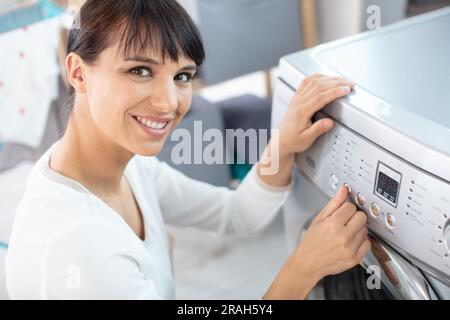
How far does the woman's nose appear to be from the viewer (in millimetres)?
666

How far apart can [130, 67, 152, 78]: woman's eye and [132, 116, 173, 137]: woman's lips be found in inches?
2.3

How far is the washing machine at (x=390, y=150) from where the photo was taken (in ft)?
2.30

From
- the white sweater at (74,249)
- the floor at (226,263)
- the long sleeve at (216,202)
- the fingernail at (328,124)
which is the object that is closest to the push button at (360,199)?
the fingernail at (328,124)

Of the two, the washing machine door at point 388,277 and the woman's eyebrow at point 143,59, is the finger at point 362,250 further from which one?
the woman's eyebrow at point 143,59

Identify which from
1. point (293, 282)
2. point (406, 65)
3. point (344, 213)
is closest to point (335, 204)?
point (344, 213)

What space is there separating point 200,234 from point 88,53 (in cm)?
130

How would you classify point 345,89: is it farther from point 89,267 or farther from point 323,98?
point 89,267

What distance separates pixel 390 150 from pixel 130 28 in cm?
37

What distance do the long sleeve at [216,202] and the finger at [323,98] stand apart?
0.21m

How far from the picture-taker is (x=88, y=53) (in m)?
0.65

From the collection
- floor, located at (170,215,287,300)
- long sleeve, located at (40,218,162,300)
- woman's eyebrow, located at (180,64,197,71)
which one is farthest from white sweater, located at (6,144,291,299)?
floor, located at (170,215,287,300)
